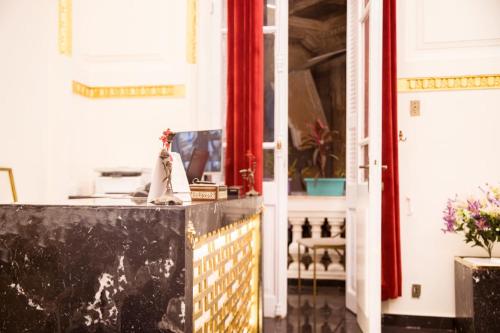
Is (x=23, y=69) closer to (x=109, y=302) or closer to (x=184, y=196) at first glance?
(x=184, y=196)

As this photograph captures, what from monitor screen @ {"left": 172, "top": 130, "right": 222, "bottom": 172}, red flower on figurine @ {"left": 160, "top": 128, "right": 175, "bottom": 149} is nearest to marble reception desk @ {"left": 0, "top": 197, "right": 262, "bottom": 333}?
red flower on figurine @ {"left": 160, "top": 128, "right": 175, "bottom": 149}

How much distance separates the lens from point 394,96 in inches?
132

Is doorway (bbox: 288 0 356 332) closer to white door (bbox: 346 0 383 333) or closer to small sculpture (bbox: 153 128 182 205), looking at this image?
white door (bbox: 346 0 383 333)

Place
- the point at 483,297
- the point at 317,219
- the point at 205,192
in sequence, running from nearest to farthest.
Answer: the point at 205,192 → the point at 483,297 → the point at 317,219

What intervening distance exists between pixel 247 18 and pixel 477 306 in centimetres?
243

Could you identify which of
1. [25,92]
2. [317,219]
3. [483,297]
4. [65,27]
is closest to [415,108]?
[483,297]

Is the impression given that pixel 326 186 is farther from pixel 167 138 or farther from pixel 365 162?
pixel 167 138

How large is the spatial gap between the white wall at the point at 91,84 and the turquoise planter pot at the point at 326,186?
1.68 metres

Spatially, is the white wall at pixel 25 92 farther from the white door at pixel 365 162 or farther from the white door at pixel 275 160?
the white door at pixel 365 162

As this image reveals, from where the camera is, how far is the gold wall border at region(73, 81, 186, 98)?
12.3ft

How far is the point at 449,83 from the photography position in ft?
11.2

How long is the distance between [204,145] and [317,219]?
8.06ft

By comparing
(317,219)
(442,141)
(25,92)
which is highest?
(25,92)

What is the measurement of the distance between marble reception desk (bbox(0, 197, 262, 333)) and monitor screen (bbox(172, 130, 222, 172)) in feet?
3.09
